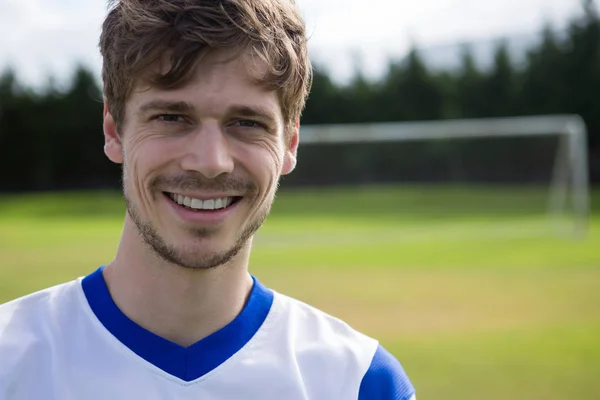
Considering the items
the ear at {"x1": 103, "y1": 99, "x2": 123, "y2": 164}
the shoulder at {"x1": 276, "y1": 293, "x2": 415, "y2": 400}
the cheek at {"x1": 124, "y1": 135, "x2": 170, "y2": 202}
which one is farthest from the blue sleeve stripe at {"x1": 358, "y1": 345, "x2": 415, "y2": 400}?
the ear at {"x1": 103, "y1": 99, "x2": 123, "y2": 164}

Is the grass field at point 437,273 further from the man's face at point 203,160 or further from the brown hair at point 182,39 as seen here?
the brown hair at point 182,39

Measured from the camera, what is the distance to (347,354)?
66.7 inches

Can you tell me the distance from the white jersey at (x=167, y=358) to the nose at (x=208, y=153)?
378 mm

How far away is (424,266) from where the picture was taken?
1153 cm

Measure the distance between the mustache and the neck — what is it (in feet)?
0.59

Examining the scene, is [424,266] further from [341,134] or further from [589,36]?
[589,36]

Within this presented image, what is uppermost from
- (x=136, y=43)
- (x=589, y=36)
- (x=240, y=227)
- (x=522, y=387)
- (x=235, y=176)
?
(x=589, y=36)

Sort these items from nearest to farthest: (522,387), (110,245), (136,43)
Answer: (136,43) → (522,387) → (110,245)

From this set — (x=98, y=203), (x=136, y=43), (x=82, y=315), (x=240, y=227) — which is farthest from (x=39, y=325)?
(x=98, y=203)

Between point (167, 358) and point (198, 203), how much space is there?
13.5 inches

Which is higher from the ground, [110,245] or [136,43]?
[136,43]

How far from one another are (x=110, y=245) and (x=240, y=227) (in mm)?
14030

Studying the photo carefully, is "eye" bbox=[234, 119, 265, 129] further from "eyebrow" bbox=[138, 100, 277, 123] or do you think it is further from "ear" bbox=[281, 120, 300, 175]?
"ear" bbox=[281, 120, 300, 175]

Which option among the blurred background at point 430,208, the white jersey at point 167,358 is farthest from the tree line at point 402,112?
the white jersey at point 167,358
